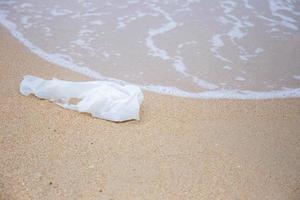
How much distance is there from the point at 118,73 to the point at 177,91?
0.74 metres

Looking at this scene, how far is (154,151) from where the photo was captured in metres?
3.01

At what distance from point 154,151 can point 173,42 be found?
2.71 m

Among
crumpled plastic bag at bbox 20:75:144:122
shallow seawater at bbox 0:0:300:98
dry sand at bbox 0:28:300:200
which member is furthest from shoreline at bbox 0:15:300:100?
crumpled plastic bag at bbox 20:75:144:122

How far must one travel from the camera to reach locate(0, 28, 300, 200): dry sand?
102 inches

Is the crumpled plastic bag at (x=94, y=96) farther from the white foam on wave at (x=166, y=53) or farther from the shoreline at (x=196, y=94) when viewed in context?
the white foam on wave at (x=166, y=53)

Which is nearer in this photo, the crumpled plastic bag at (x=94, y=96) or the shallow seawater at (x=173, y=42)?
the crumpled plastic bag at (x=94, y=96)

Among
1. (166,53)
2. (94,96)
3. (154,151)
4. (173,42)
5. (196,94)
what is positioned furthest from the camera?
(173,42)

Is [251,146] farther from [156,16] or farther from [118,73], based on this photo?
[156,16]

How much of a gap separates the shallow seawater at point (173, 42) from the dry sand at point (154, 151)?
0.51 m

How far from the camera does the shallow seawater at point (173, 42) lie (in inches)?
175

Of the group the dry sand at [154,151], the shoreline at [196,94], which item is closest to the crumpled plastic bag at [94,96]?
the dry sand at [154,151]

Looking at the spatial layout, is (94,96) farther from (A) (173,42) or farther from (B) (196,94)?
(A) (173,42)

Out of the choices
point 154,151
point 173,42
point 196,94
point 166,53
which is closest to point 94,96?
point 154,151

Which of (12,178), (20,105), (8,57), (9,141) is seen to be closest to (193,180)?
(12,178)
